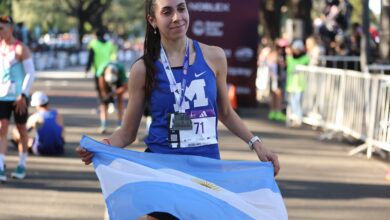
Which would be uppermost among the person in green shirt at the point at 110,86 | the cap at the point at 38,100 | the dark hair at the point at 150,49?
the dark hair at the point at 150,49

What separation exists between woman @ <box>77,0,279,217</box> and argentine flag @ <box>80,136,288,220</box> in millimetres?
91

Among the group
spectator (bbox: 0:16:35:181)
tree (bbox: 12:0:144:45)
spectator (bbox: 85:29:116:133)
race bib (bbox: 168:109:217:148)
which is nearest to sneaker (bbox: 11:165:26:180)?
spectator (bbox: 0:16:35:181)

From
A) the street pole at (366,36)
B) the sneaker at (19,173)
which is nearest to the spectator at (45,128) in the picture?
the sneaker at (19,173)

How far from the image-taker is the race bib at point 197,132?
443 centimetres

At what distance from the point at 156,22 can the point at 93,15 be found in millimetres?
58671

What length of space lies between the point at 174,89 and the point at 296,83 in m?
13.6

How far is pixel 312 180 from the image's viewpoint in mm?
10523

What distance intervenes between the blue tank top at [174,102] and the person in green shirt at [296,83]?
13.3 metres

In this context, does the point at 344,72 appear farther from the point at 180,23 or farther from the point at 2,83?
the point at 180,23

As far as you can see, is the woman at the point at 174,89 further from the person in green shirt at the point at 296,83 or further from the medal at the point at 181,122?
the person in green shirt at the point at 296,83

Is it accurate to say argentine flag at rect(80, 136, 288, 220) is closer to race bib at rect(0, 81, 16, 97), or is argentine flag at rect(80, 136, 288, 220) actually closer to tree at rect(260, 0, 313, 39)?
race bib at rect(0, 81, 16, 97)

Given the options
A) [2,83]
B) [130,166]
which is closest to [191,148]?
[130,166]

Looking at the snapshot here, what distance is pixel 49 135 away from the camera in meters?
12.0

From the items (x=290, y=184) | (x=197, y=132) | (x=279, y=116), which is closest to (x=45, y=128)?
(x=290, y=184)
